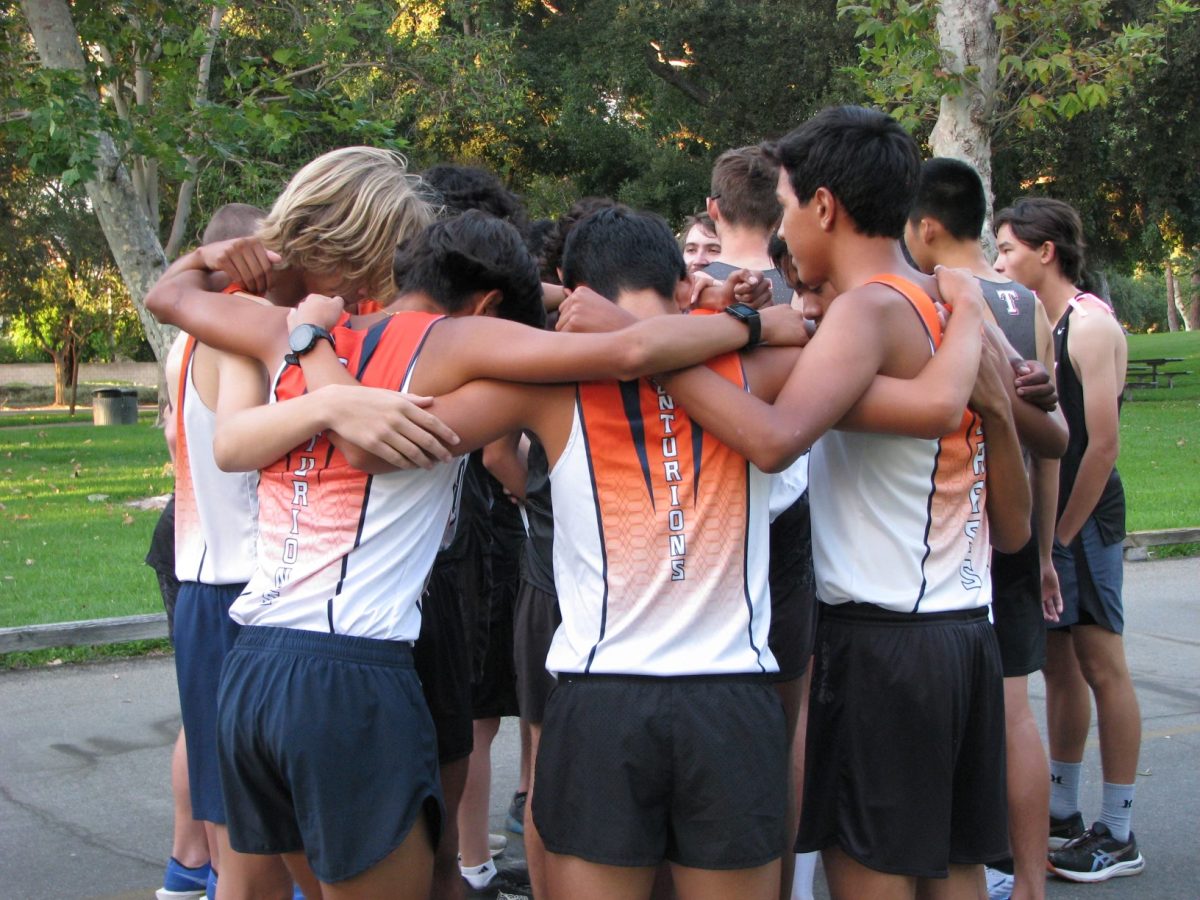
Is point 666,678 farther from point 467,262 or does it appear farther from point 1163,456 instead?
point 1163,456

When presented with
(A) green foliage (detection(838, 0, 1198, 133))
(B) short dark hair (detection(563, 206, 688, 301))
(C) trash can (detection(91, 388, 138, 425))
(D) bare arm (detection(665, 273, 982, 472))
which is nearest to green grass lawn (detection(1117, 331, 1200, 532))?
(A) green foliage (detection(838, 0, 1198, 133))

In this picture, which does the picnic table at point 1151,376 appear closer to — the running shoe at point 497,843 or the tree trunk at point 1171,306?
the running shoe at point 497,843

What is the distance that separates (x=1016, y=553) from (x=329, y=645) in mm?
2083

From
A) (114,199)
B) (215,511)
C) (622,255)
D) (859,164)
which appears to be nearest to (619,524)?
(622,255)

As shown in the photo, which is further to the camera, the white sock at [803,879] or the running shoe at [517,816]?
the running shoe at [517,816]

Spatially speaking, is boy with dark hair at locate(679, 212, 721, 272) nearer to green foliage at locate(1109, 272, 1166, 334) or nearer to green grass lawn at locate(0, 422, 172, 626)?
green grass lawn at locate(0, 422, 172, 626)

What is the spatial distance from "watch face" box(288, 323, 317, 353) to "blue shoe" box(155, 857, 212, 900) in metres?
2.27

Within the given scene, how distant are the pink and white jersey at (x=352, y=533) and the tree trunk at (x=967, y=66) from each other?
10.5 meters

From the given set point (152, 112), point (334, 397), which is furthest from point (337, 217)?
point (152, 112)

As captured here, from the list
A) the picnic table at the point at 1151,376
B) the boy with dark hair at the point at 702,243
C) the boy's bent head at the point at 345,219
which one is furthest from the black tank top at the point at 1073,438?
the picnic table at the point at 1151,376

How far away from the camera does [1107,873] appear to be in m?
4.37

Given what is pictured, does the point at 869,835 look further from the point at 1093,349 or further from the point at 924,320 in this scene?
the point at 1093,349

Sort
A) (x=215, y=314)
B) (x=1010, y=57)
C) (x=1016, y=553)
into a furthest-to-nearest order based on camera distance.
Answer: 1. (x=1010, y=57)
2. (x=1016, y=553)
3. (x=215, y=314)

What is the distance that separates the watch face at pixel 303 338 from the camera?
2.60 meters
